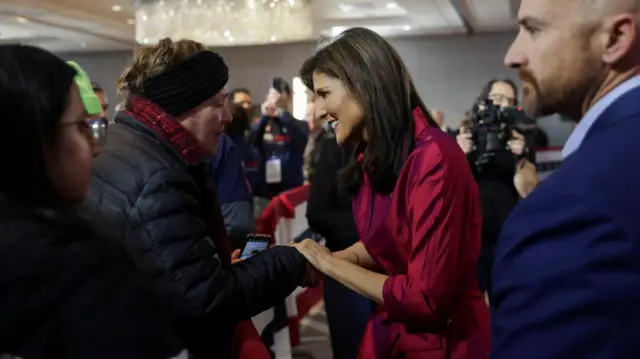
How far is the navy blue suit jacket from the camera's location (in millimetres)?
692

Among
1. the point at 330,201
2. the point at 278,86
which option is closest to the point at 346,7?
the point at 278,86

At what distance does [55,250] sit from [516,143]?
8.69 feet

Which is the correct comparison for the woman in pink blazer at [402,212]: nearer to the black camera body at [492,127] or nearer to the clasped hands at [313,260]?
the clasped hands at [313,260]

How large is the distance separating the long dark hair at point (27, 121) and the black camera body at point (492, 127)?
242 cm

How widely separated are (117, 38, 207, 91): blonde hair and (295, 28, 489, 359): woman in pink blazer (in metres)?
0.31

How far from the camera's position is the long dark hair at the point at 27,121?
2.69 ft

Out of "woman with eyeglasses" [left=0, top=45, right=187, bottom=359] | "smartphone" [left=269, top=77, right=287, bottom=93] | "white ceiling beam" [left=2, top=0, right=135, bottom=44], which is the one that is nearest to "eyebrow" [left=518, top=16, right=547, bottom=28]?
"woman with eyeglasses" [left=0, top=45, right=187, bottom=359]

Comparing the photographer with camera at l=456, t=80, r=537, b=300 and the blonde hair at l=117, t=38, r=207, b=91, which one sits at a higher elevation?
the blonde hair at l=117, t=38, r=207, b=91

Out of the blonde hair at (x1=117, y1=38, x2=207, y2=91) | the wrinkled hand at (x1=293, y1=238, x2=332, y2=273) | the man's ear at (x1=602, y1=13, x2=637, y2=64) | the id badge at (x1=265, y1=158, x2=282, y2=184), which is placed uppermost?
the man's ear at (x1=602, y1=13, x2=637, y2=64)

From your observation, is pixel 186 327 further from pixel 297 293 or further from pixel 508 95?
pixel 297 293

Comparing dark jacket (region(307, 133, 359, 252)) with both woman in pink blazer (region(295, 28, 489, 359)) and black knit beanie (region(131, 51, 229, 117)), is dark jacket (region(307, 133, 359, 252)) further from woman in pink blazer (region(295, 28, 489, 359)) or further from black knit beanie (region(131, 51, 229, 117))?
black knit beanie (region(131, 51, 229, 117))

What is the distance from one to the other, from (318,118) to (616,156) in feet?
3.67

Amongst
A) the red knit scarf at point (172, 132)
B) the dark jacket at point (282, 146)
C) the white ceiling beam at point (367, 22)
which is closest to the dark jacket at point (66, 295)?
the red knit scarf at point (172, 132)

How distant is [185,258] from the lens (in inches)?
55.3
